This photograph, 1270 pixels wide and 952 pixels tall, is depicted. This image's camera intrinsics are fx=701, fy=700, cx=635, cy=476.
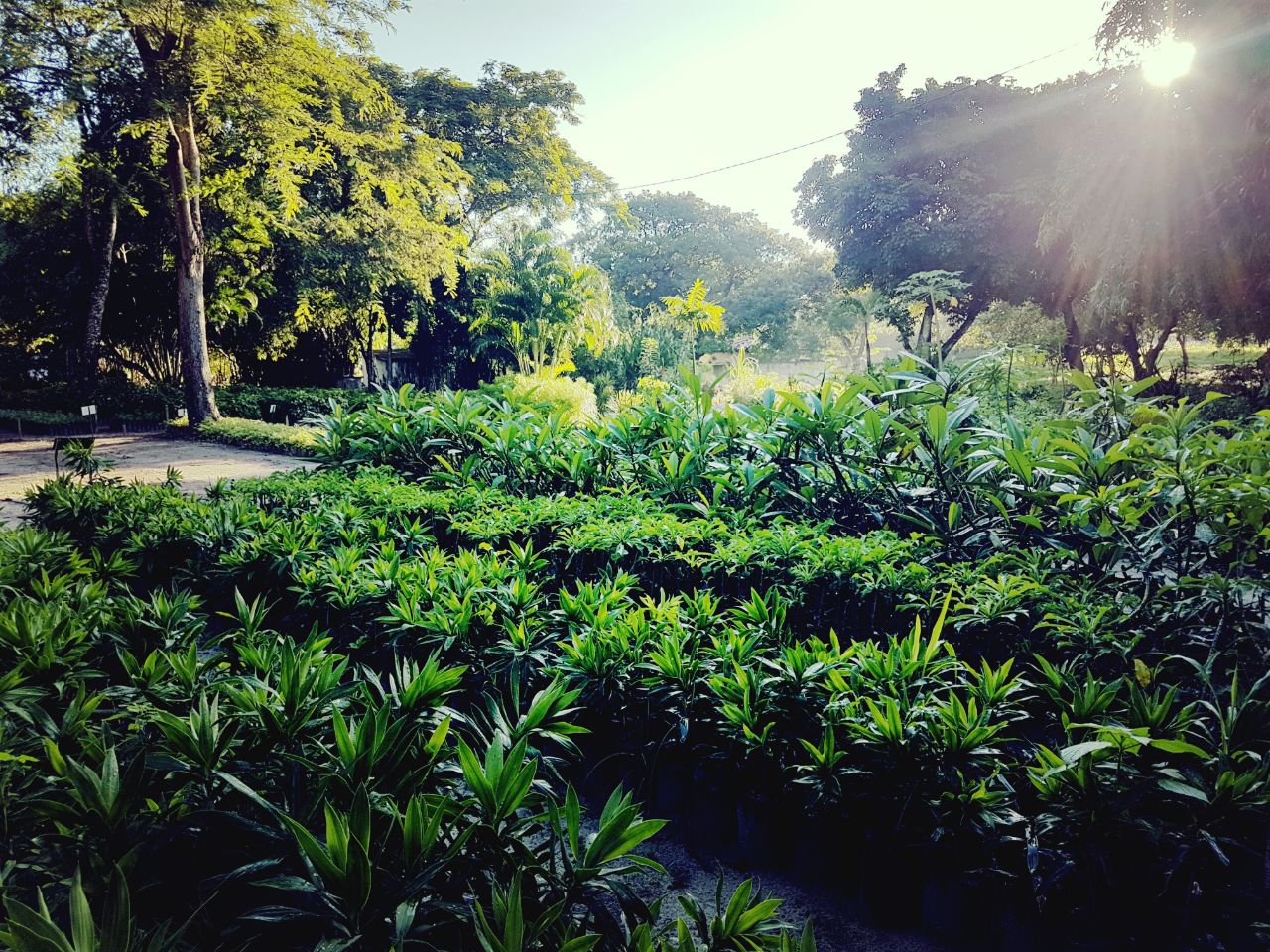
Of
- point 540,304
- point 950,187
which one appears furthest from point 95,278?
point 950,187

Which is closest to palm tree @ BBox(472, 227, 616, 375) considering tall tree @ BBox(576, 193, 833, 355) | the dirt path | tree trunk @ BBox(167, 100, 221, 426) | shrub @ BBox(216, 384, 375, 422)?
shrub @ BBox(216, 384, 375, 422)

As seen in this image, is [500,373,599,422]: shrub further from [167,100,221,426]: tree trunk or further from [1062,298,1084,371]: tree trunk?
[1062,298,1084,371]: tree trunk

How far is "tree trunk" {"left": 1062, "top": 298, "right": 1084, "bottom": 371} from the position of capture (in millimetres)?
20328

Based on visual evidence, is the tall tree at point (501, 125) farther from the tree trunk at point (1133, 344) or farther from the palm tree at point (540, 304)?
the tree trunk at point (1133, 344)

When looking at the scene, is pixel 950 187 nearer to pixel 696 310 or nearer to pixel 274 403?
pixel 696 310

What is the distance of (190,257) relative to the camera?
13492 millimetres

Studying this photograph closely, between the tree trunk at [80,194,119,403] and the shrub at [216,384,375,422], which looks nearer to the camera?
the tree trunk at [80,194,119,403]

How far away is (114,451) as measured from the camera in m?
12.1

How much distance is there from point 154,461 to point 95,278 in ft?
24.0

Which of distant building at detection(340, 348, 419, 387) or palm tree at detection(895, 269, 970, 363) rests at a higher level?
palm tree at detection(895, 269, 970, 363)

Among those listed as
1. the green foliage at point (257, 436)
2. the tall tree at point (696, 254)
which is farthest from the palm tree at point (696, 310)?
the tall tree at point (696, 254)

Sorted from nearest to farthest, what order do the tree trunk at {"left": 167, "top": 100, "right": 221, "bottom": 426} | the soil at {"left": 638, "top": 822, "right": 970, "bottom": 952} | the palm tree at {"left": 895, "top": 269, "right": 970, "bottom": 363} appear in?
1. the soil at {"left": 638, "top": 822, "right": 970, "bottom": 952}
2. the tree trunk at {"left": 167, "top": 100, "right": 221, "bottom": 426}
3. the palm tree at {"left": 895, "top": 269, "right": 970, "bottom": 363}


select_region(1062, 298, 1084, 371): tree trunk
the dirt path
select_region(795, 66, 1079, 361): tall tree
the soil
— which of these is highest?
select_region(795, 66, 1079, 361): tall tree

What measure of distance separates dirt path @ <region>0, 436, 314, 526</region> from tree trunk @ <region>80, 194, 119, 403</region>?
2813mm
